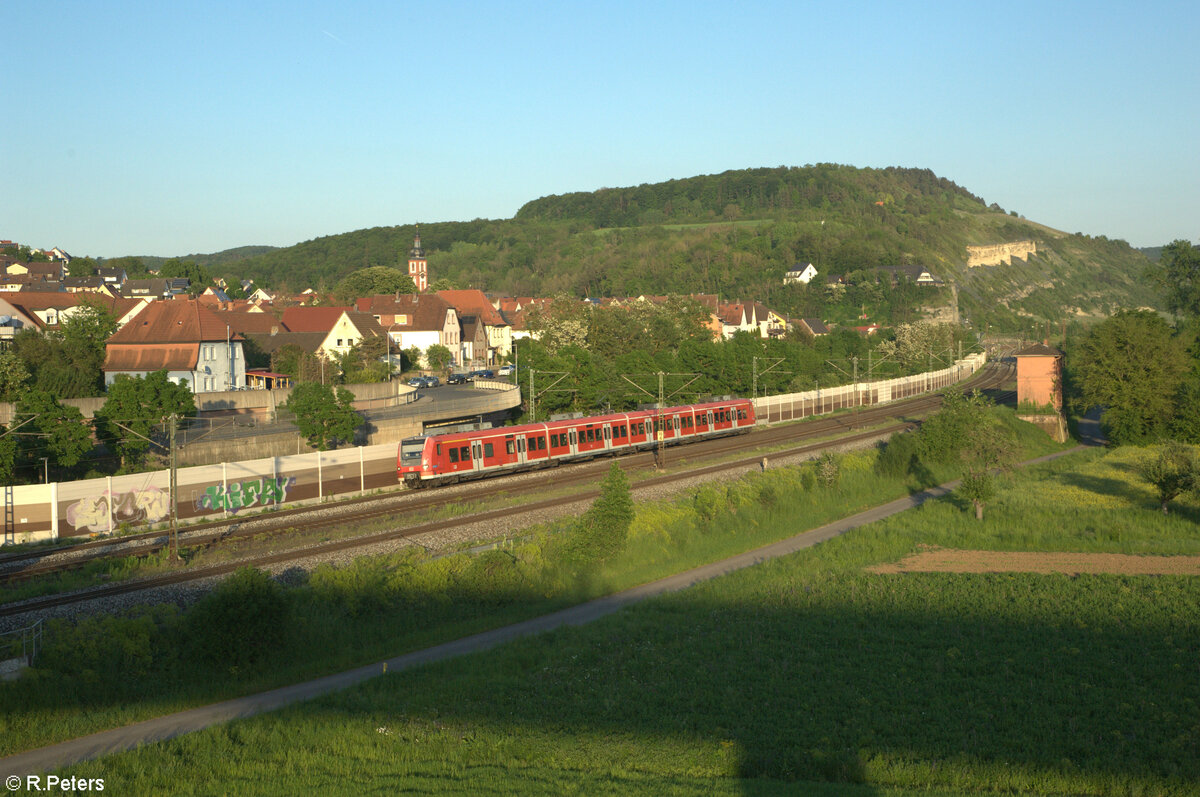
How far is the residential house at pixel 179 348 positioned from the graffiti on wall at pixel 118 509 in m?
23.9

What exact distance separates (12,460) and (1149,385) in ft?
201

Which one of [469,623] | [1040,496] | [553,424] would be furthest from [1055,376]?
[469,623]

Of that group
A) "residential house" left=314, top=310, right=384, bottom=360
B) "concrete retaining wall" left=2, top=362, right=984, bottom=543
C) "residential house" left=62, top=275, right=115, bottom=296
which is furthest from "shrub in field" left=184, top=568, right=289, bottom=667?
"residential house" left=62, top=275, right=115, bottom=296

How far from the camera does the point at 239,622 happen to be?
1889cm

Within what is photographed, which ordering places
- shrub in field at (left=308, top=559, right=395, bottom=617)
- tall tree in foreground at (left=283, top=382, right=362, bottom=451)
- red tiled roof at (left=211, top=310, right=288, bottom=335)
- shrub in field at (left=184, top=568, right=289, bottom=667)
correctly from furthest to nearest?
red tiled roof at (left=211, top=310, right=288, bottom=335)
tall tree in foreground at (left=283, top=382, right=362, bottom=451)
shrub in field at (left=308, top=559, right=395, bottom=617)
shrub in field at (left=184, top=568, right=289, bottom=667)

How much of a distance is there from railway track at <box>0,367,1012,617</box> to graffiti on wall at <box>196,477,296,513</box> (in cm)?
170

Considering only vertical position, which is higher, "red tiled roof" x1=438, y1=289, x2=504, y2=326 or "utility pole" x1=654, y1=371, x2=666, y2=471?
"red tiled roof" x1=438, y1=289, x2=504, y2=326

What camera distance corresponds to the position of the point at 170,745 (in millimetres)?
14562

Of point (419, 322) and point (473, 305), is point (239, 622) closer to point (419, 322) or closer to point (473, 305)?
point (419, 322)

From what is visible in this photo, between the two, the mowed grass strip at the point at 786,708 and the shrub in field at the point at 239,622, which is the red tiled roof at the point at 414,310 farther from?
the shrub in field at the point at 239,622

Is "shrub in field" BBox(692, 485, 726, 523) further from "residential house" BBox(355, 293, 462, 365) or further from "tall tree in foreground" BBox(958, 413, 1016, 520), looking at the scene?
"residential house" BBox(355, 293, 462, 365)

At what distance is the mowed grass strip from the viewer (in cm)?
1345

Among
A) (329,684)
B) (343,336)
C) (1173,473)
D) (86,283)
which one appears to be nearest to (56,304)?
(343,336)

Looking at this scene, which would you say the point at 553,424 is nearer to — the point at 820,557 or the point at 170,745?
the point at 820,557
